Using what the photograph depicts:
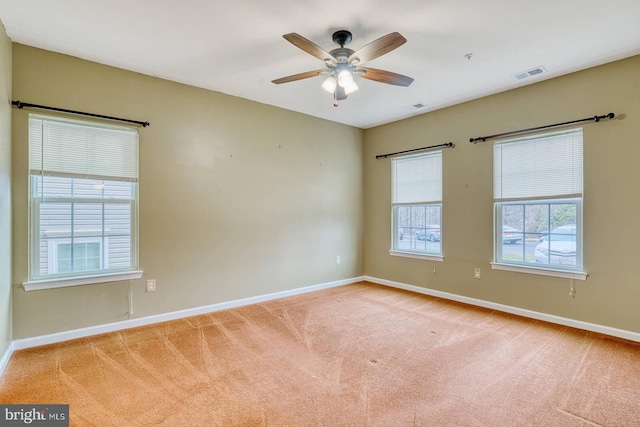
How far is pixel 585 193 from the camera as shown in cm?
329

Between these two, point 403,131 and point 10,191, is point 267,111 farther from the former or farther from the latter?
point 10,191

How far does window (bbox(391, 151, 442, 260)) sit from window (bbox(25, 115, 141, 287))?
3738 mm

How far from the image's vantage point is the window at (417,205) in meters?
A: 4.68

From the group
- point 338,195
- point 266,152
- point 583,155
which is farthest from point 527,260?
point 266,152

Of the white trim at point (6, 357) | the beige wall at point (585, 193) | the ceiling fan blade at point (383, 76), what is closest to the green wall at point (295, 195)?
the beige wall at point (585, 193)

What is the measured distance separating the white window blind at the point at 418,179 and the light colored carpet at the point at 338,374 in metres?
1.88

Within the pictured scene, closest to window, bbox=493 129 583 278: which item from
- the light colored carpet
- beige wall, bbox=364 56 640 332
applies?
beige wall, bbox=364 56 640 332

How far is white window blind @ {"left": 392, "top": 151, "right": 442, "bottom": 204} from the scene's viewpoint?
15.3ft

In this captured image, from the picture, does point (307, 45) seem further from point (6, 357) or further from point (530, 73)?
point (6, 357)

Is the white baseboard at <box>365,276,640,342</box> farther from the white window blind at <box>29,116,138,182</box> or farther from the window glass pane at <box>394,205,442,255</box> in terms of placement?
the white window blind at <box>29,116,138,182</box>

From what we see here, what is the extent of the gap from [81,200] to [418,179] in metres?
4.29

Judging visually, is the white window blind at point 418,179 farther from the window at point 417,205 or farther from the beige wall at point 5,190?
the beige wall at point 5,190

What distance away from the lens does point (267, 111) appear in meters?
4.44

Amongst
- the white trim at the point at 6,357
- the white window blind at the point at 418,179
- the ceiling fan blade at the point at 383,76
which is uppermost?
the ceiling fan blade at the point at 383,76
